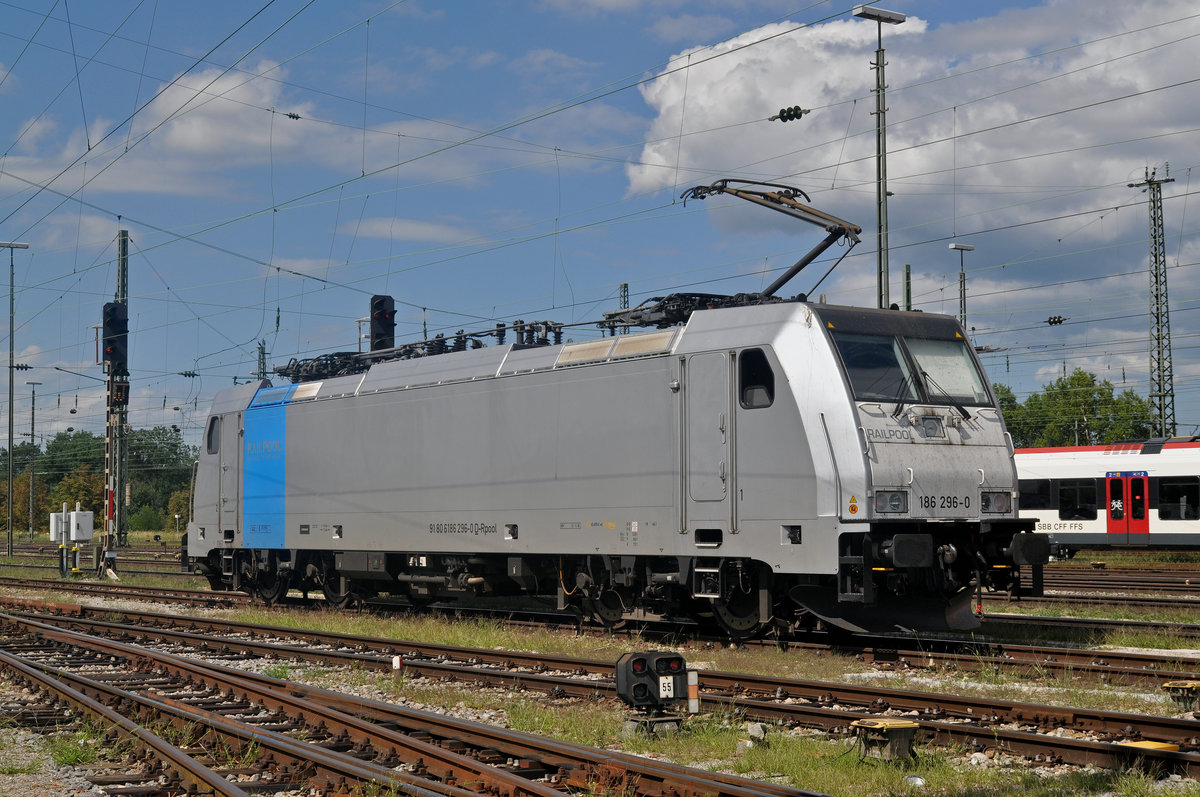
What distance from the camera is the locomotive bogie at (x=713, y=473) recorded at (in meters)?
12.9

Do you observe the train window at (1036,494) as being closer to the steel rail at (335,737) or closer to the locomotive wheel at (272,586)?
the locomotive wheel at (272,586)

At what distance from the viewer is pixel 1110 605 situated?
806 inches

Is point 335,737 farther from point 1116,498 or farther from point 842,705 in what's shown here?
point 1116,498

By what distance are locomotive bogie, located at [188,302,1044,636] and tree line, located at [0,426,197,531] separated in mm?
65569

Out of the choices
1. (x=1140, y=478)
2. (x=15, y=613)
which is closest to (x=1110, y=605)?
(x=1140, y=478)

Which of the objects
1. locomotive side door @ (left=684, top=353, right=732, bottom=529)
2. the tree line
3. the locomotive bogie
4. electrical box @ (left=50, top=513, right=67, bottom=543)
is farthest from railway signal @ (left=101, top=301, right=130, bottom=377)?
the tree line

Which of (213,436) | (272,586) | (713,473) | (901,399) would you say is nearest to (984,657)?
(901,399)

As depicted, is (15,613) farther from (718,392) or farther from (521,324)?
(718,392)

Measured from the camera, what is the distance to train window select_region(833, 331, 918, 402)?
518 inches

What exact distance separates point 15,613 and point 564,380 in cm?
1189

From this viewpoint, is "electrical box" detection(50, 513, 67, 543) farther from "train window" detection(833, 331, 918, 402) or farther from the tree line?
the tree line

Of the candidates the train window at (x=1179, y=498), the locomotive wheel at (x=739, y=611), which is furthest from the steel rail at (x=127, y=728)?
the train window at (x=1179, y=498)

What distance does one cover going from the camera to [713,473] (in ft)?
45.8

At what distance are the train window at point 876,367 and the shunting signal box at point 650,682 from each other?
4.73m
